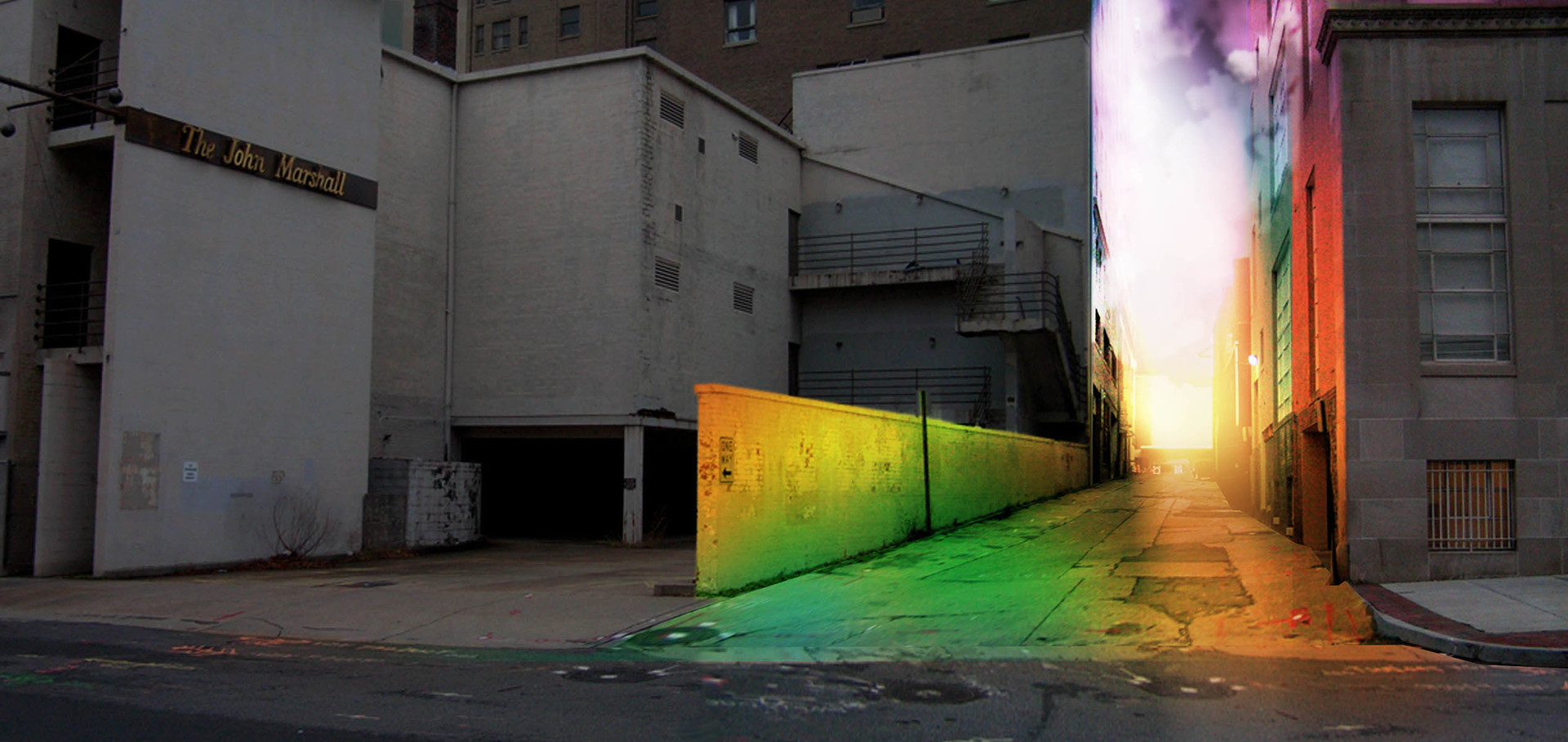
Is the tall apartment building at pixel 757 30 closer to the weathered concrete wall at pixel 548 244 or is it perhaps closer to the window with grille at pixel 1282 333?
the weathered concrete wall at pixel 548 244

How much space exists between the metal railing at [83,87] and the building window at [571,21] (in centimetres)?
3216

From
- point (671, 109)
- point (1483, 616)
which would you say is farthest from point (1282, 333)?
point (671, 109)

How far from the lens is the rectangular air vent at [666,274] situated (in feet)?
85.9

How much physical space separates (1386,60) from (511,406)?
19.7 metres

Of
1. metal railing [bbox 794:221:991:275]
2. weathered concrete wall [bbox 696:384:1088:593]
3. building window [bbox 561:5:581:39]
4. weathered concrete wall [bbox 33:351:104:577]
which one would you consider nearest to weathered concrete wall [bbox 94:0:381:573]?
weathered concrete wall [bbox 33:351:104:577]

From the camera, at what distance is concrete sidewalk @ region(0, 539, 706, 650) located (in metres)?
11.3

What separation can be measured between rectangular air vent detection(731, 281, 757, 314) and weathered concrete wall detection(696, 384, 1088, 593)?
982 cm

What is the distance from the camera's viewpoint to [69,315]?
64.6ft

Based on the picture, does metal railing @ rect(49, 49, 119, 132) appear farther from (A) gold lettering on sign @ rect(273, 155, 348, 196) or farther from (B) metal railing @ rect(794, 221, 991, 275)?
(B) metal railing @ rect(794, 221, 991, 275)

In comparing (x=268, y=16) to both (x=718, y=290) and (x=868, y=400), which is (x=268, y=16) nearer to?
(x=718, y=290)

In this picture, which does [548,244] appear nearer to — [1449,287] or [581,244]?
[581,244]

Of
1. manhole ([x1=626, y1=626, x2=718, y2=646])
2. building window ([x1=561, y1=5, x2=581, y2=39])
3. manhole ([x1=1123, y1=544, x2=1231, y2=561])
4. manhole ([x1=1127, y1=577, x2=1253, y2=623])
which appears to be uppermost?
building window ([x1=561, y1=5, x2=581, y2=39])

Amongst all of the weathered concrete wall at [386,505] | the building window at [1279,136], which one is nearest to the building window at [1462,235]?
the building window at [1279,136]

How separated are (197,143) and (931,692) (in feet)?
53.9
